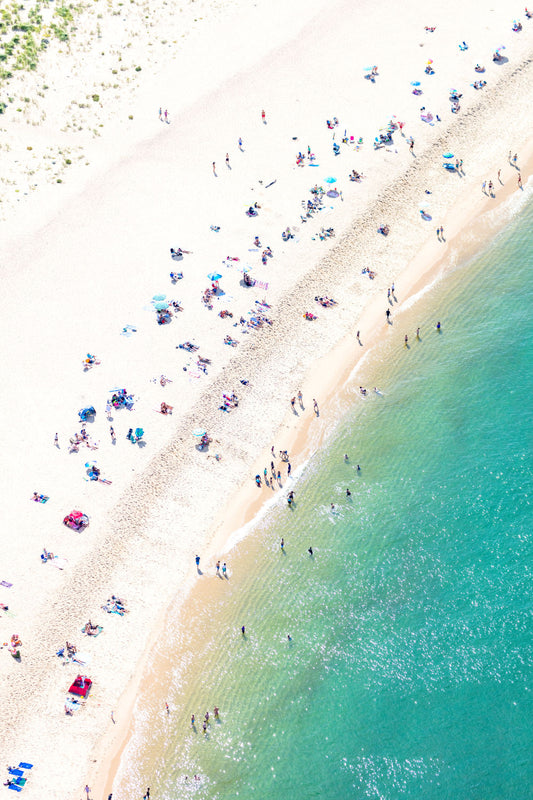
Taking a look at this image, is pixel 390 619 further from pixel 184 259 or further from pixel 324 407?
pixel 184 259

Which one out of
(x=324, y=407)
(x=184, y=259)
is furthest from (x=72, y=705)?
(x=184, y=259)

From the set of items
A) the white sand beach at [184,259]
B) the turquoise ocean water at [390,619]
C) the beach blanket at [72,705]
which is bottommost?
the turquoise ocean water at [390,619]

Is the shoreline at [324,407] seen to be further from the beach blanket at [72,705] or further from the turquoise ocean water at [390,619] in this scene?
the beach blanket at [72,705]

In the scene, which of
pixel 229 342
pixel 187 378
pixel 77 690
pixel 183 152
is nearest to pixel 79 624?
pixel 77 690

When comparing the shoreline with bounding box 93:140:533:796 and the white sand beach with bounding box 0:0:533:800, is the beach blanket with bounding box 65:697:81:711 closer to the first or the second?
the white sand beach with bounding box 0:0:533:800

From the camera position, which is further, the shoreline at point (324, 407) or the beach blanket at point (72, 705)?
the shoreline at point (324, 407)

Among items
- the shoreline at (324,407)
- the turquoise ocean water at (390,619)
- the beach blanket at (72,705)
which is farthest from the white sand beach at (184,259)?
the turquoise ocean water at (390,619)

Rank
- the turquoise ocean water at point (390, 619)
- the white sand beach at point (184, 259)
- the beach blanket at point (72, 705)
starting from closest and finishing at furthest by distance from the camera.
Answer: the turquoise ocean water at point (390, 619) < the beach blanket at point (72, 705) < the white sand beach at point (184, 259)

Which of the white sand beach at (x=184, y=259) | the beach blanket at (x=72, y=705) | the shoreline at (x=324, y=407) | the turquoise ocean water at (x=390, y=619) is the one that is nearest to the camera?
the turquoise ocean water at (x=390, y=619)
